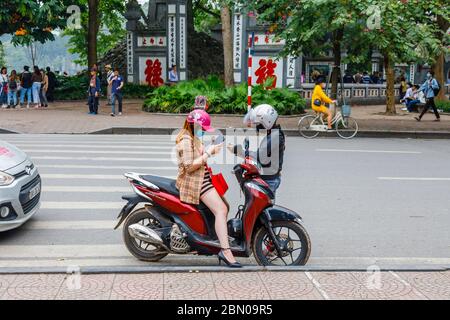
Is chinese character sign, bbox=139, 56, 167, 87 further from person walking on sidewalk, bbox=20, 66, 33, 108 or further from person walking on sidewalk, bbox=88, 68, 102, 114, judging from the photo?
person walking on sidewalk, bbox=88, 68, 102, 114

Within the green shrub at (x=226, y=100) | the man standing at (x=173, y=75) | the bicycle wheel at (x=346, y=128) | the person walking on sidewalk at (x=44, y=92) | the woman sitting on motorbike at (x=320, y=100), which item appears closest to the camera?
the woman sitting on motorbike at (x=320, y=100)

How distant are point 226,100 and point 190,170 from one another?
15968 mm

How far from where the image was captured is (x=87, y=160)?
11570 mm

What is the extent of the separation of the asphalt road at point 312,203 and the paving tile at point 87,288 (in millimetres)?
538

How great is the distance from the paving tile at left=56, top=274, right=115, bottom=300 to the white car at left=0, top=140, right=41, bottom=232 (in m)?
1.57

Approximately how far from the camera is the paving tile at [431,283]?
4.86 meters

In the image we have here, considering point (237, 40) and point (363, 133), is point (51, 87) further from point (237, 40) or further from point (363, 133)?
point (363, 133)

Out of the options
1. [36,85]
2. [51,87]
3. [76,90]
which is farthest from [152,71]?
[36,85]

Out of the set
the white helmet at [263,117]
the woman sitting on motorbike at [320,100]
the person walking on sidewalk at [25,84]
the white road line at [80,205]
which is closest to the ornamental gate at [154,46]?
the person walking on sidewalk at [25,84]

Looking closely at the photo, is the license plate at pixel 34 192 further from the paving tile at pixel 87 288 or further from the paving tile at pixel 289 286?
the paving tile at pixel 289 286

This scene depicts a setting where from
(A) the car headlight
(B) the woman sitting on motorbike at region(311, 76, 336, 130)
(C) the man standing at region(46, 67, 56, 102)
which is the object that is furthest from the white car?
(C) the man standing at region(46, 67, 56, 102)

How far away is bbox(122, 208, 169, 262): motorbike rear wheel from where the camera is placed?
5.78m
